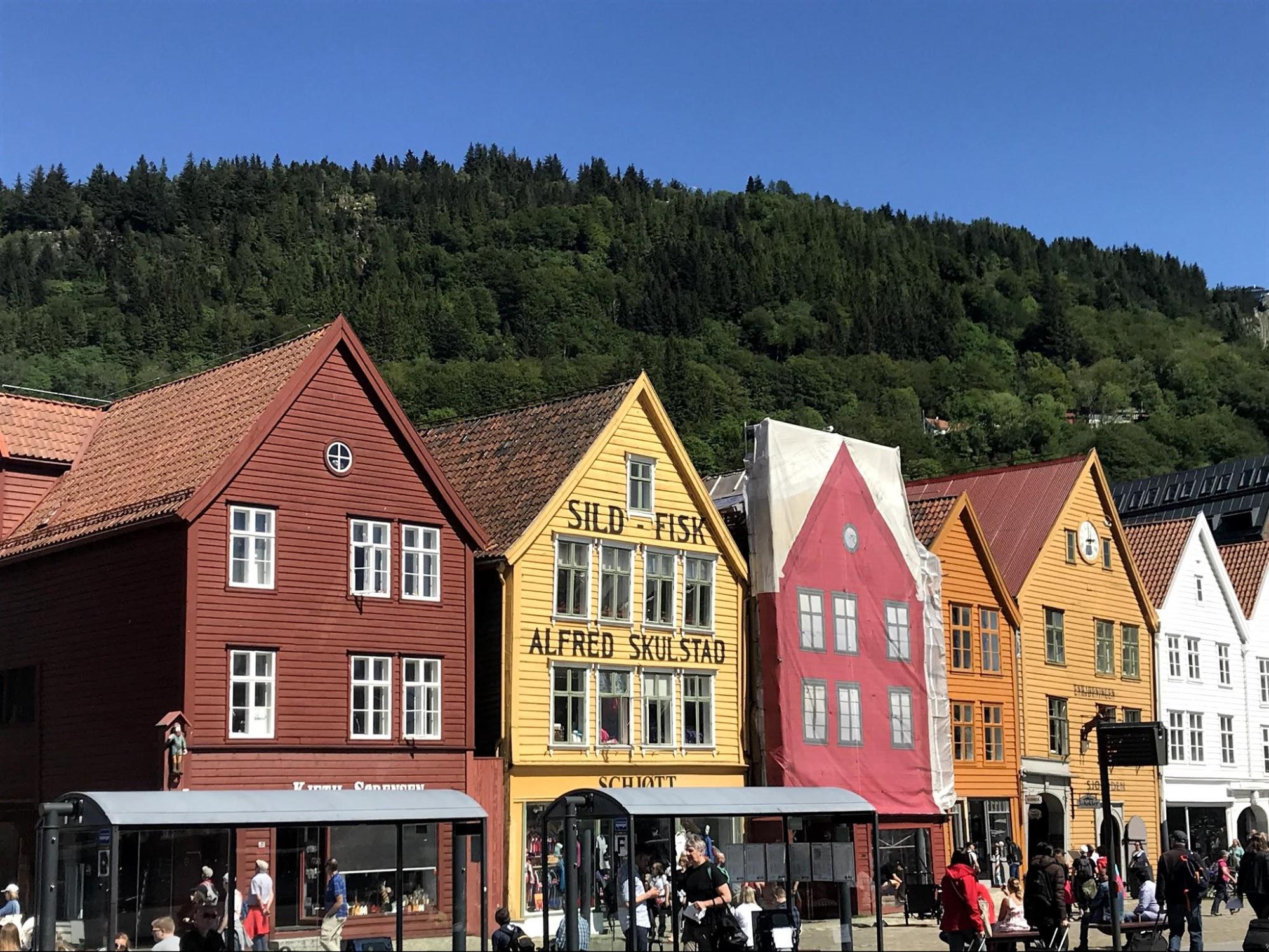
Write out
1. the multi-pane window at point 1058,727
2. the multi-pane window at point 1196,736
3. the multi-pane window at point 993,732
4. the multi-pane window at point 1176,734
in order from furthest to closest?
the multi-pane window at point 1196,736
the multi-pane window at point 1176,734
the multi-pane window at point 1058,727
the multi-pane window at point 993,732

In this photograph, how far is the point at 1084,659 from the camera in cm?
5878

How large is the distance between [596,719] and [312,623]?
8.26 m

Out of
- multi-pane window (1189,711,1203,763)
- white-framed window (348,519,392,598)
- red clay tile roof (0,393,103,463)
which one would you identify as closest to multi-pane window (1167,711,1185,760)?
multi-pane window (1189,711,1203,763)

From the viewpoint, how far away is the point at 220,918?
78.2 feet

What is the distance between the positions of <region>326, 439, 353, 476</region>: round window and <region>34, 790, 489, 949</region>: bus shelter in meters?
12.4

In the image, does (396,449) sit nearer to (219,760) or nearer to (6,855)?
(219,760)

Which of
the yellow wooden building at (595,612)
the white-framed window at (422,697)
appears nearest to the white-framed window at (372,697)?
the white-framed window at (422,697)

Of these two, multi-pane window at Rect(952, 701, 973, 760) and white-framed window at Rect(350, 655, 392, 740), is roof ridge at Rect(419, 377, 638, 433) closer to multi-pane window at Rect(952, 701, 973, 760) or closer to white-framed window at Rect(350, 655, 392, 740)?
white-framed window at Rect(350, 655, 392, 740)

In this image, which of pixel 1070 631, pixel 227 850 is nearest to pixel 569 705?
pixel 227 850

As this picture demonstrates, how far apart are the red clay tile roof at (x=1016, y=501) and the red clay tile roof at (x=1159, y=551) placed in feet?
20.9

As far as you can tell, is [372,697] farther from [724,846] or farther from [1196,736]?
[1196,736]

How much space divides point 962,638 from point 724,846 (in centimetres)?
2566

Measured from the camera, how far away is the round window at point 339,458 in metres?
38.8

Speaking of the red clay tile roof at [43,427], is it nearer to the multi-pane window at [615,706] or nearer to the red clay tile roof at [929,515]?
the multi-pane window at [615,706]
